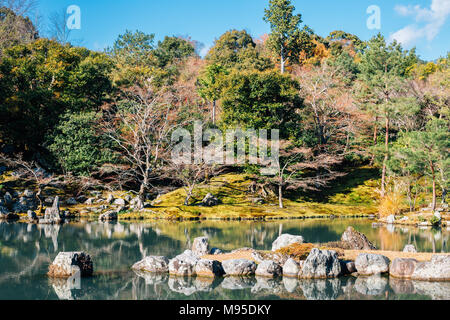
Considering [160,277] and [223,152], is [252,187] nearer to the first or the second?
[223,152]

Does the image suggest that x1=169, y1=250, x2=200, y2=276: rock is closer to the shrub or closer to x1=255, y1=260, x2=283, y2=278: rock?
x1=255, y1=260, x2=283, y2=278: rock

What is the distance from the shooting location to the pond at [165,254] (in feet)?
31.7

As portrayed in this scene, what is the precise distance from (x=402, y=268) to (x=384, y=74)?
23.5 metres

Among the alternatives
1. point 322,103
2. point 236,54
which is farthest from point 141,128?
point 236,54

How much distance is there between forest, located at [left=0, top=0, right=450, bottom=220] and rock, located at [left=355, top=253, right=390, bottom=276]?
46.2 feet

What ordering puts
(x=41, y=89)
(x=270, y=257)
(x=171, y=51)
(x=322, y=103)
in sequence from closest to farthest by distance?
(x=270, y=257)
(x=41, y=89)
(x=322, y=103)
(x=171, y=51)

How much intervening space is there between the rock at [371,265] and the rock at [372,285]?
0.19m

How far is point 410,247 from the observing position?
13828 millimetres

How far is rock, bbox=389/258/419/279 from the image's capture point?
11.1 m

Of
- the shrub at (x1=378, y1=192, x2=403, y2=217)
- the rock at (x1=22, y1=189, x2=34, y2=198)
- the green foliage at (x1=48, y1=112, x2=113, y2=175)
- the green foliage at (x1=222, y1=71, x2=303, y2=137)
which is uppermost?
the green foliage at (x1=222, y1=71, x2=303, y2=137)

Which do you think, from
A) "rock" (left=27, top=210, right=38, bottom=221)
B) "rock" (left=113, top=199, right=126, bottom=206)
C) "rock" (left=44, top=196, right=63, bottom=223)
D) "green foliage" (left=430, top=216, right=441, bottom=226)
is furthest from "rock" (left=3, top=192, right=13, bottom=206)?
"green foliage" (left=430, top=216, right=441, bottom=226)

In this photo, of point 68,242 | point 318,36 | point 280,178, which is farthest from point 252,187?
point 318,36

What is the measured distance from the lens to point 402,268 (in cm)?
1112

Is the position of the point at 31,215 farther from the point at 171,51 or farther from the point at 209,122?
the point at 171,51
